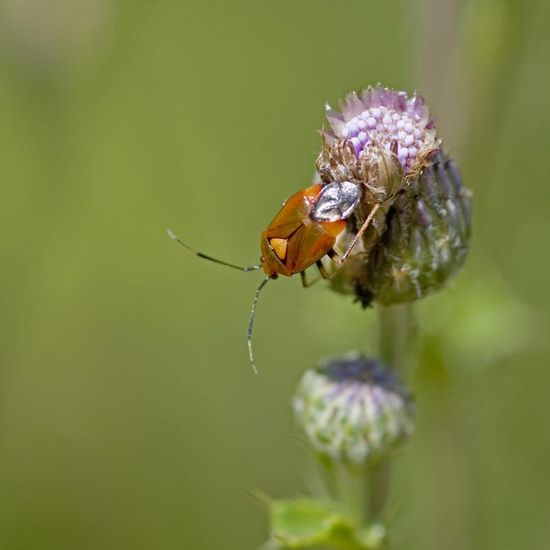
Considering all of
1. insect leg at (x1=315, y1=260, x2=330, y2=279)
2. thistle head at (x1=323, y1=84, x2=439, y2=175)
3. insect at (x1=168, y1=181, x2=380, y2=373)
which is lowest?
insect leg at (x1=315, y1=260, x2=330, y2=279)

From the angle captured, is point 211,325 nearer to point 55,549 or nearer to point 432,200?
point 55,549

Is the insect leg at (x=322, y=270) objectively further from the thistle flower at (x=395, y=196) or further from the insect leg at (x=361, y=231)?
the insect leg at (x=361, y=231)

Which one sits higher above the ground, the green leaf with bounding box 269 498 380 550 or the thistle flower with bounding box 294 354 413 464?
the thistle flower with bounding box 294 354 413 464

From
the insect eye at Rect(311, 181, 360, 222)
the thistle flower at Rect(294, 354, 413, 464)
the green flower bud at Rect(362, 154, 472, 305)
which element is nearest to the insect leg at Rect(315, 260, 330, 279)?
the green flower bud at Rect(362, 154, 472, 305)

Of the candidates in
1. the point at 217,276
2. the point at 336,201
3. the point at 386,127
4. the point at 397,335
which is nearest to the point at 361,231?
the point at 336,201

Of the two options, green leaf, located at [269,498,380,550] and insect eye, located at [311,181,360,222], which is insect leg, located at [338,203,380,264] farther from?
green leaf, located at [269,498,380,550]

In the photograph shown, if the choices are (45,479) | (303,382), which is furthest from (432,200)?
(45,479)

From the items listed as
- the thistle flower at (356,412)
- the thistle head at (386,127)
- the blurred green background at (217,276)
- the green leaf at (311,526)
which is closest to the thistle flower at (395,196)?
the thistle head at (386,127)
